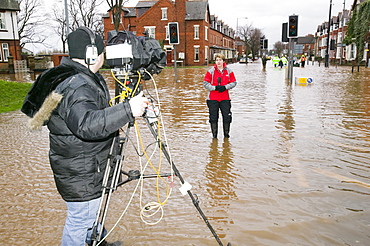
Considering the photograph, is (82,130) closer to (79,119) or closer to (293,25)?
(79,119)

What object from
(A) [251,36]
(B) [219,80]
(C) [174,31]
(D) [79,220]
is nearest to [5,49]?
(C) [174,31]

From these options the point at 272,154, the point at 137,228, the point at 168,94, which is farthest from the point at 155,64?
the point at 168,94

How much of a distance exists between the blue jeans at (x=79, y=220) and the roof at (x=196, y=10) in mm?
47248

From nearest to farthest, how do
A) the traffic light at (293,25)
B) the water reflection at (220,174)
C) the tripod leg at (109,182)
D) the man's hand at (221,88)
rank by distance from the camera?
the tripod leg at (109,182)
the water reflection at (220,174)
the man's hand at (221,88)
the traffic light at (293,25)

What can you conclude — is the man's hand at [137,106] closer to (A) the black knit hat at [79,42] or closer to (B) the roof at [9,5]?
(A) the black knit hat at [79,42]

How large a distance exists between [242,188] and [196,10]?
47.3 meters

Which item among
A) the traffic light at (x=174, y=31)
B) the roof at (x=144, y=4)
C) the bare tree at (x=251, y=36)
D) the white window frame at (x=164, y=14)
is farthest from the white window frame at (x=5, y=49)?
the bare tree at (x=251, y=36)

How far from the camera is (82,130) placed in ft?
7.39

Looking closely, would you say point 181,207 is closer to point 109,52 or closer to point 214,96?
point 109,52

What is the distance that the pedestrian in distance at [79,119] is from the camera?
2305 mm

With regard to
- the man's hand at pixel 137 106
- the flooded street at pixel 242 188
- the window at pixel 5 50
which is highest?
the window at pixel 5 50

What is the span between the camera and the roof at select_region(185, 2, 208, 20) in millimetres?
47688

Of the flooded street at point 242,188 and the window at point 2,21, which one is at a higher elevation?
the window at point 2,21

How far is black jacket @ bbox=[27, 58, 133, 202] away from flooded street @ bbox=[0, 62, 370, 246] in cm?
124
